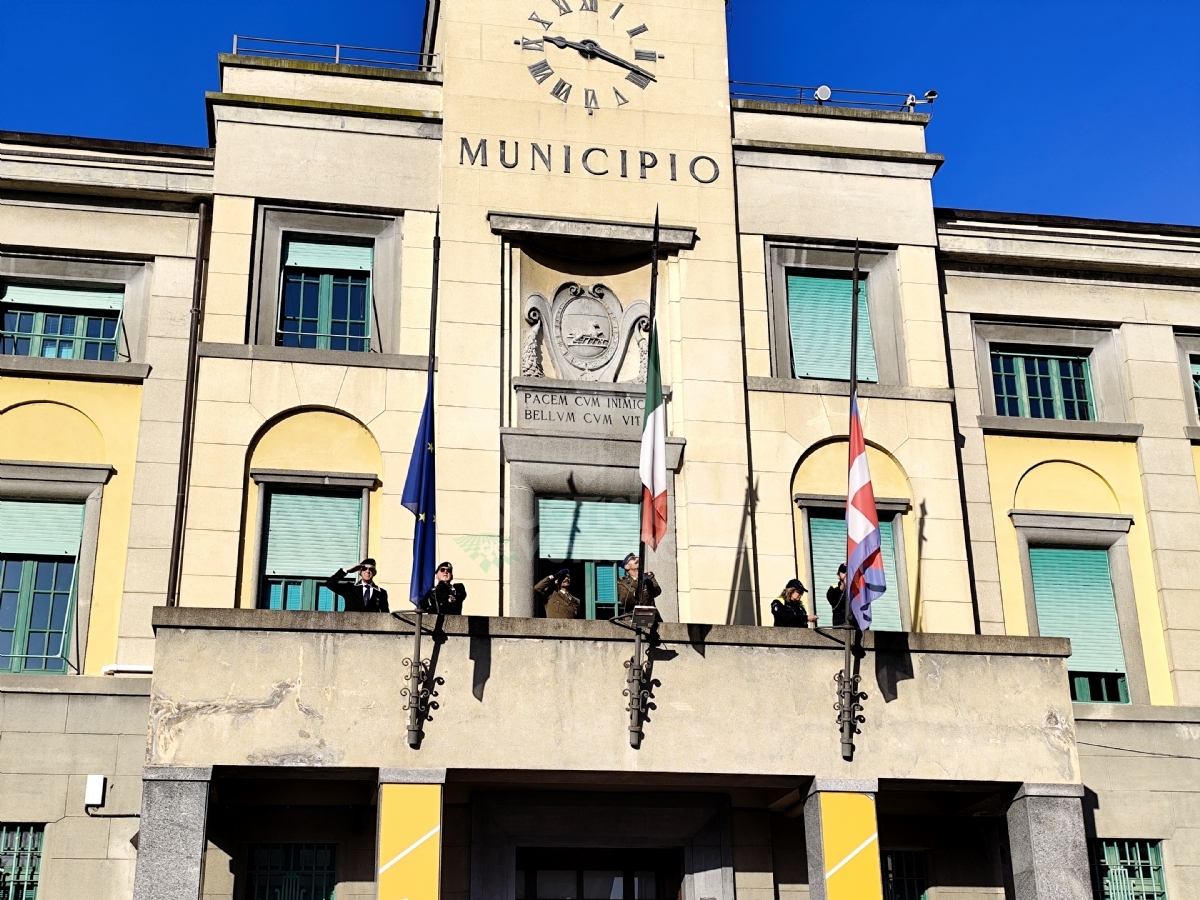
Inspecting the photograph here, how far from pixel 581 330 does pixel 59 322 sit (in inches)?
292

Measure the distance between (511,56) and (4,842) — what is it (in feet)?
42.7

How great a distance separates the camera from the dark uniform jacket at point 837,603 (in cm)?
1985

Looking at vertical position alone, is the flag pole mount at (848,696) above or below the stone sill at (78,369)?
below

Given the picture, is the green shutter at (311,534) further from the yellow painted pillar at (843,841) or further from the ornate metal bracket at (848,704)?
the yellow painted pillar at (843,841)

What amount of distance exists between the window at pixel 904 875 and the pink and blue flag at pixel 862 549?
3.88 m

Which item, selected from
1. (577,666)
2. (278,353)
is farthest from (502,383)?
(577,666)

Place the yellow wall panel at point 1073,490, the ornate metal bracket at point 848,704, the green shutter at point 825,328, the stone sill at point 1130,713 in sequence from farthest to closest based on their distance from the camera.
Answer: the green shutter at point 825,328, the yellow wall panel at point 1073,490, the stone sill at point 1130,713, the ornate metal bracket at point 848,704

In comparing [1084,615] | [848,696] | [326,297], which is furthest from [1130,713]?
[326,297]

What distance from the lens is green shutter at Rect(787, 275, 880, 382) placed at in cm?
2317

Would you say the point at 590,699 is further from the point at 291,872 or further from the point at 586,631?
the point at 291,872

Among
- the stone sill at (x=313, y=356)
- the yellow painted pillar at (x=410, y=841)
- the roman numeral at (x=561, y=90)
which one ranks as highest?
the roman numeral at (x=561, y=90)

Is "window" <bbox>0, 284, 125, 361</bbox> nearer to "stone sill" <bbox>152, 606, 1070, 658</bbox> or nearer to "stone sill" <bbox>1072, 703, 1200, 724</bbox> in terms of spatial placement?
"stone sill" <bbox>152, 606, 1070, 658</bbox>

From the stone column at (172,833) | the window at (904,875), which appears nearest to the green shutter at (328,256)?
the stone column at (172,833)

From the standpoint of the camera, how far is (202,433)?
68.1 feet
